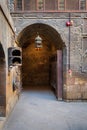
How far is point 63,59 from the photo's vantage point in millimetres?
9555

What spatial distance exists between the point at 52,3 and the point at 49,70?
7070mm

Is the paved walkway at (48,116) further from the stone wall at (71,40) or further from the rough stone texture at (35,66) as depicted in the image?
the rough stone texture at (35,66)

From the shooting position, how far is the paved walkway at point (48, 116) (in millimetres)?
5781

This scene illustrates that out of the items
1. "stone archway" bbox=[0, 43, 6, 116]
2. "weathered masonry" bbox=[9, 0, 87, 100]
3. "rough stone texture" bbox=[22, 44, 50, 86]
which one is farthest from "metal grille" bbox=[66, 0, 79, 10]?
"rough stone texture" bbox=[22, 44, 50, 86]

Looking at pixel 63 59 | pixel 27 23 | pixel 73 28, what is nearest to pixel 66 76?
pixel 63 59

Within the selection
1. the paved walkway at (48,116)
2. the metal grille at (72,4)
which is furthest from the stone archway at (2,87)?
the metal grille at (72,4)

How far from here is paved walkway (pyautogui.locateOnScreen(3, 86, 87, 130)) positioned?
5781 millimetres

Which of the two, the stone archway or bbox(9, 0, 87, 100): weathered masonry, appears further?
bbox(9, 0, 87, 100): weathered masonry

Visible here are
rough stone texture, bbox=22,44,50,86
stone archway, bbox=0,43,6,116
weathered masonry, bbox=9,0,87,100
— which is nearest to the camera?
stone archway, bbox=0,43,6,116

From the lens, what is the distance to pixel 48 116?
22.6ft

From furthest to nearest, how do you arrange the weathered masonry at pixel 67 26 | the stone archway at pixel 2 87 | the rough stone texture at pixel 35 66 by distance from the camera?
the rough stone texture at pixel 35 66 → the weathered masonry at pixel 67 26 → the stone archway at pixel 2 87

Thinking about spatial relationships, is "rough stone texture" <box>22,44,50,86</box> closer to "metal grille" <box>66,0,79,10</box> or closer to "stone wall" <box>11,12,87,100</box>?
"stone wall" <box>11,12,87,100</box>

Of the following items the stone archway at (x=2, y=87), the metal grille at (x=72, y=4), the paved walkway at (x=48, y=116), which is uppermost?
the metal grille at (x=72, y=4)

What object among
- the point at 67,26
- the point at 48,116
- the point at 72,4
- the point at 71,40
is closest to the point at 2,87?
the point at 48,116
